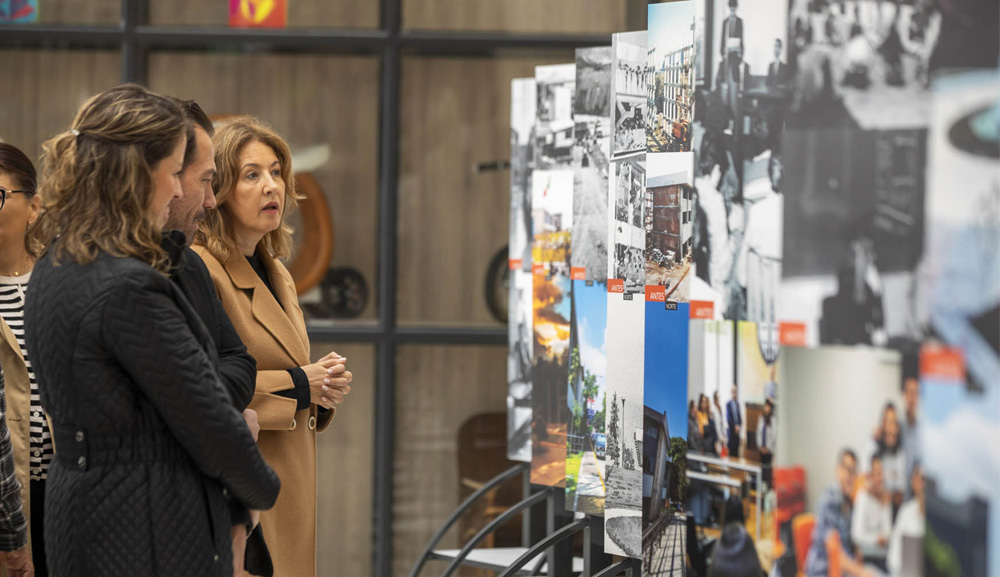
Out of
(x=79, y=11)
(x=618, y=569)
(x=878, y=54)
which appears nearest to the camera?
(x=878, y=54)

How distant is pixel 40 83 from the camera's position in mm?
4762

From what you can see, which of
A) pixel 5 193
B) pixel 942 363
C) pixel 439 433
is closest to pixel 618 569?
pixel 942 363

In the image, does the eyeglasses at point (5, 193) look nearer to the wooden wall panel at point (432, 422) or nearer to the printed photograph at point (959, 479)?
the printed photograph at point (959, 479)

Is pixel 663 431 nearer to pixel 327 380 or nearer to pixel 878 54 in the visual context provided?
pixel 327 380

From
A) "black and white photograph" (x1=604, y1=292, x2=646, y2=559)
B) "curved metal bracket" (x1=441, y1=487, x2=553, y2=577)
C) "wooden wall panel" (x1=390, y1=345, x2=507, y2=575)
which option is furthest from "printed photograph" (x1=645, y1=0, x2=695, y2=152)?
"wooden wall panel" (x1=390, y1=345, x2=507, y2=575)

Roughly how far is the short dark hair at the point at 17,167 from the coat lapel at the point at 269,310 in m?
0.55

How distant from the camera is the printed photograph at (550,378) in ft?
10.6

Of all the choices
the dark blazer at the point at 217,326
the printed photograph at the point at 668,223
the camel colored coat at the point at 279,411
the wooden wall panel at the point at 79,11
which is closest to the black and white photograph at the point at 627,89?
the printed photograph at the point at 668,223

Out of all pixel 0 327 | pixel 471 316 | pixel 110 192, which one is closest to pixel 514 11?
pixel 471 316

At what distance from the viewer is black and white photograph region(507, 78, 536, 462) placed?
140 inches

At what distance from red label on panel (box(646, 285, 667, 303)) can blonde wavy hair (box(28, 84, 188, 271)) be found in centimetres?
106

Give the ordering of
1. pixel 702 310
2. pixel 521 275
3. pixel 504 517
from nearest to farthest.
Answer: pixel 702 310 < pixel 504 517 < pixel 521 275

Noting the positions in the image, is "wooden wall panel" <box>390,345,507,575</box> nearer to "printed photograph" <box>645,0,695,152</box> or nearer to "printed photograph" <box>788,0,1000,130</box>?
"printed photograph" <box>645,0,695,152</box>

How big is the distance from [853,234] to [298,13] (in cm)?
379
